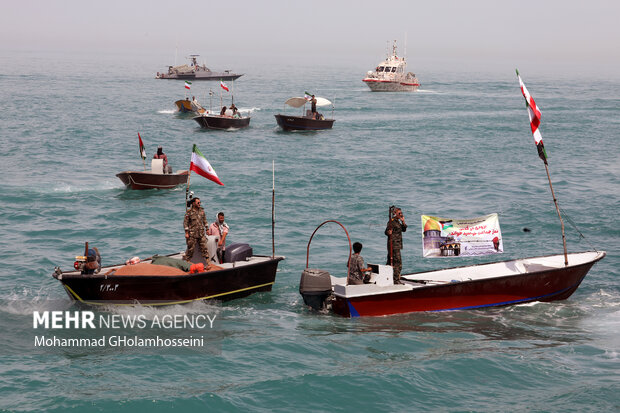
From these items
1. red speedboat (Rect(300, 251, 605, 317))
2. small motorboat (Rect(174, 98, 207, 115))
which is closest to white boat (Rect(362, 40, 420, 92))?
small motorboat (Rect(174, 98, 207, 115))

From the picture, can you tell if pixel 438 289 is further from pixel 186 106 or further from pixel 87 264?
pixel 186 106

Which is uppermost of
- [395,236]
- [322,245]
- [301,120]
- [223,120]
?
[301,120]

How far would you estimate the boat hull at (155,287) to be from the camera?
15586 millimetres

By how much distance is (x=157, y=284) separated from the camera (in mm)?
15891

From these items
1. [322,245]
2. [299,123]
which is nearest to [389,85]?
[299,123]

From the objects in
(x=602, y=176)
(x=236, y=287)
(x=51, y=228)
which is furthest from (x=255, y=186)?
(x=602, y=176)

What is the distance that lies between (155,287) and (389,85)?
84.2 m

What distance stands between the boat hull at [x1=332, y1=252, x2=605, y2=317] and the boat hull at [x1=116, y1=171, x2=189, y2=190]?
15901mm

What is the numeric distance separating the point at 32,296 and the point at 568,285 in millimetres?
13561

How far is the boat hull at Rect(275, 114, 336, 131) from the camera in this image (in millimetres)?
52062

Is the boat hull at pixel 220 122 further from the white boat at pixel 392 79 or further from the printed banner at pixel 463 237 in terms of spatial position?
the white boat at pixel 392 79

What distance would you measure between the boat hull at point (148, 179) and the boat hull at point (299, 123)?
21.9m

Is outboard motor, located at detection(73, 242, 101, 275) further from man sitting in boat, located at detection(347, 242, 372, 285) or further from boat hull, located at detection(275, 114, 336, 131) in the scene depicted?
boat hull, located at detection(275, 114, 336, 131)

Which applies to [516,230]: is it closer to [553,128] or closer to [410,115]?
[553,128]
